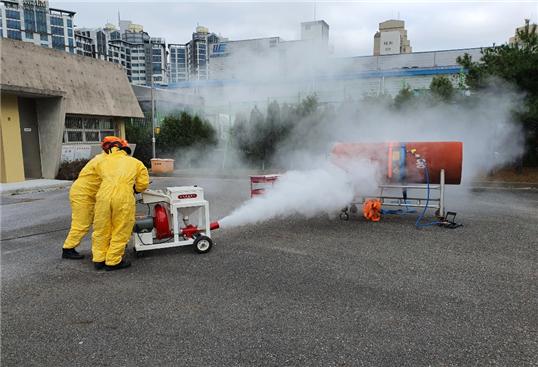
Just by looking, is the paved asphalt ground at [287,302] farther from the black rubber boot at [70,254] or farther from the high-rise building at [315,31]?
the high-rise building at [315,31]

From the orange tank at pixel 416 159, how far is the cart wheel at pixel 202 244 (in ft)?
11.5

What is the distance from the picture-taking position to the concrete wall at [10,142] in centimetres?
1196

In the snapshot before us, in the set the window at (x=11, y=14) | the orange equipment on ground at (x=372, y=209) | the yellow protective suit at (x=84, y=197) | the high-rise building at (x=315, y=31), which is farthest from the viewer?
the window at (x=11, y=14)

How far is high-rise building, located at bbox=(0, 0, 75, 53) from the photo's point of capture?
86.0m

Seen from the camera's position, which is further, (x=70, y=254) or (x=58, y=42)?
(x=58, y=42)

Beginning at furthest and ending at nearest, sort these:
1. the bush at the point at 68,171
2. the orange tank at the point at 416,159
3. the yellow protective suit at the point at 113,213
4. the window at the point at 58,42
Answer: the window at the point at 58,42 < the bush at the point at 68,171 < the orange tank at the point at 416,159 < the yellow protective suit at the point at 113,213

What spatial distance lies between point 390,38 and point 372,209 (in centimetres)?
6126

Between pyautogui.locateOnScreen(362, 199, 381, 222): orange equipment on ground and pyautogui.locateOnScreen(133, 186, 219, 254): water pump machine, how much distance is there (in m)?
3.09

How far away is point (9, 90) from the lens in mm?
11578

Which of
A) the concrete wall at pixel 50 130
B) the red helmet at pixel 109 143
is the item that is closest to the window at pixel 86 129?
the concrete wall at pixel 50 130

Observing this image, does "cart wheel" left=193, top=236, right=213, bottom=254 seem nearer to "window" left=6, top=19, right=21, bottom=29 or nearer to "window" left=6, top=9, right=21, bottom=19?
"window" left=6, top=19, right=21, bottom=29

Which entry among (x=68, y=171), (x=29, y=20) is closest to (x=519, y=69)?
(x=68, y=171)

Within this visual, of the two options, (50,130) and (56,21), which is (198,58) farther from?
(56,21)

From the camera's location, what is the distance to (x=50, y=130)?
13.6 metres
